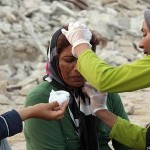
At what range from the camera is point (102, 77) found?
8.14 feet

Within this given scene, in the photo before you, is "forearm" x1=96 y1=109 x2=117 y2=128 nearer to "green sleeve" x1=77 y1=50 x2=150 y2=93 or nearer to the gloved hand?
the gloved hand

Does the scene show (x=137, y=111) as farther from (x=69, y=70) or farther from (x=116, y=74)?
(x=116, y=74)

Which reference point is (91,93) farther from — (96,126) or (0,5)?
(0,5)

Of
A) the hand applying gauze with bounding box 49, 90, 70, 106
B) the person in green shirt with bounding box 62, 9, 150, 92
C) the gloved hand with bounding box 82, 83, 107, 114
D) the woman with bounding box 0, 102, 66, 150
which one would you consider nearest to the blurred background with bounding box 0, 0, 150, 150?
the gloved hand with bounding box 82, 83, 107, 114

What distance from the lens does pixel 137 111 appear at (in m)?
7.41

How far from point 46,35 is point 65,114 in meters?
9.64

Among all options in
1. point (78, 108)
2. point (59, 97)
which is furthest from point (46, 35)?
point (59, 97)

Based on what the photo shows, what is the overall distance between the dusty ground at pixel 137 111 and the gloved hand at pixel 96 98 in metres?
2.52

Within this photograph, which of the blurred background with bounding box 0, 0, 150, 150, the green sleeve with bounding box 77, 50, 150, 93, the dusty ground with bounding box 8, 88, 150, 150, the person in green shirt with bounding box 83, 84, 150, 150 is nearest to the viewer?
the green sleeve with bounding box 77, 50, 150, 93

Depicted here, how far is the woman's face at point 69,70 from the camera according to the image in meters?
3.14

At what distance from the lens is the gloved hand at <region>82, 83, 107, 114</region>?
306 cm

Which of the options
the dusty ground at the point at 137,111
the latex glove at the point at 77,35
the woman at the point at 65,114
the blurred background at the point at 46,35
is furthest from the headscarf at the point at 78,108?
the blurred background at the point at 46,35

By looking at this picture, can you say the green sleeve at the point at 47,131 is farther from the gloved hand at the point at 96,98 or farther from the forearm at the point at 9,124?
the forearm at the point at 9,124

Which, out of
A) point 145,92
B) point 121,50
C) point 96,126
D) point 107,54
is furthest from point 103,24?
point 96,126
